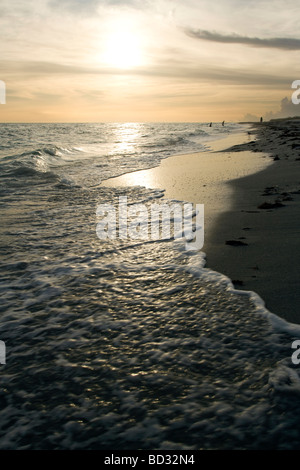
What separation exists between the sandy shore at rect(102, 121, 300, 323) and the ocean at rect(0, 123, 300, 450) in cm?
28

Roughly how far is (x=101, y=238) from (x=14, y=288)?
2.19m

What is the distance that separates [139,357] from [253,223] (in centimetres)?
423

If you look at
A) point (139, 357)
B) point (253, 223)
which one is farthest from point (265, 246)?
point (139, 357)

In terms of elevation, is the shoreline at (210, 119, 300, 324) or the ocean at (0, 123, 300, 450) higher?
the shoreline at (210, 119, 300, 324)

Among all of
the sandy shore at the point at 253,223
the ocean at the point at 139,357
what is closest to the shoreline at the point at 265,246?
the sandy shore at the point at 253,223

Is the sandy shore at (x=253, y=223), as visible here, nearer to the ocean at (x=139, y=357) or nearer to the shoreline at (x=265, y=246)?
the shoreline at (x=265, y=246)

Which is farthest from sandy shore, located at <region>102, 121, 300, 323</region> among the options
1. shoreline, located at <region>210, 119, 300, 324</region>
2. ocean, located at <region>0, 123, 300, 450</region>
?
ocean, located at <region>0, 123, 300, 450</region>

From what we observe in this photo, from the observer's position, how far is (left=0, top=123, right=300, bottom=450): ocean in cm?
232

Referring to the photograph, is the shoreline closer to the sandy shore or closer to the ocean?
the sandy shore

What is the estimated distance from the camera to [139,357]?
3027 mm

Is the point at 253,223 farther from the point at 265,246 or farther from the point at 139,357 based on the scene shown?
the point at 139,357
